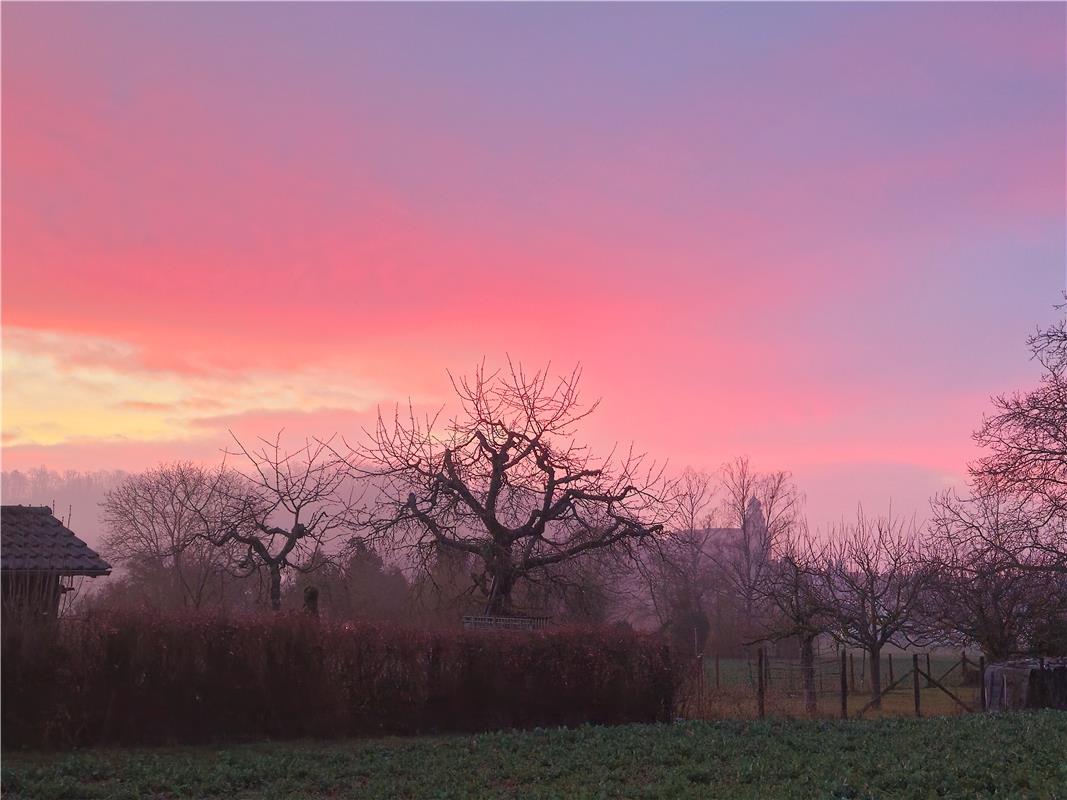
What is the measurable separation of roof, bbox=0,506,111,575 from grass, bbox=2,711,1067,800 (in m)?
3.66

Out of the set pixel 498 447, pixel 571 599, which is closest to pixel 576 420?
pixel 498 447

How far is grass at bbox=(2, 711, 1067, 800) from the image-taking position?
10.7 meters

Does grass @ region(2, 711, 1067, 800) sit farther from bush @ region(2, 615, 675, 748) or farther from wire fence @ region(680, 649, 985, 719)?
wire fence @ region(680, 649, 985, 719)

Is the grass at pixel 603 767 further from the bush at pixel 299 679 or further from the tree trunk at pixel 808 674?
the tree trunk at pixel 808 674

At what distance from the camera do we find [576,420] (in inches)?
1013

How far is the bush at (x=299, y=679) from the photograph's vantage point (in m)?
14.9

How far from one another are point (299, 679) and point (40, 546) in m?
5.41

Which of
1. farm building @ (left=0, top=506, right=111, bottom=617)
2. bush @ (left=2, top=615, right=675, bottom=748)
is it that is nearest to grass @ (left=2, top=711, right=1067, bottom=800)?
bush @ (left=2, top=615, right=675, bottom=748)

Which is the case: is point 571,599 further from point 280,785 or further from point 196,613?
point 280,785

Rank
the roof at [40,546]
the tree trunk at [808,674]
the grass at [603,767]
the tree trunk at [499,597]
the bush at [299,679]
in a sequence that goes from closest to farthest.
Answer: the grass at [603,767], the bush at [299,679], the roof at [40,546], the tree trunk at [499,597], the tree trunk at [808,674]

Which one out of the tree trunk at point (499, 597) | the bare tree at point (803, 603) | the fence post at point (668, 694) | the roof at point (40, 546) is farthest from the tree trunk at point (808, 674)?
the roof at point (40, 546)

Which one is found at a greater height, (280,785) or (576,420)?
(576,420)

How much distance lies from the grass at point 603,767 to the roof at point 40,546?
12.0ft

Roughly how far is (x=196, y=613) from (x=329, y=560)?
919 centimetres
